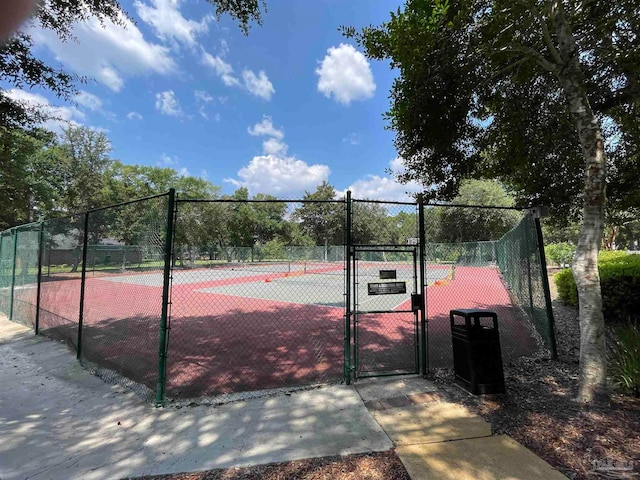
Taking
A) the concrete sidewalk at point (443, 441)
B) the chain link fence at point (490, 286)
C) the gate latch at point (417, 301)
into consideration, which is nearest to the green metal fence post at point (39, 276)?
the concrete sidewalk at point (443, 441)

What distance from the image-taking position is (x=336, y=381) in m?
4.41

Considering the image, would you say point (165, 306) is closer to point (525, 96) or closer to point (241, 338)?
point (241, 338)

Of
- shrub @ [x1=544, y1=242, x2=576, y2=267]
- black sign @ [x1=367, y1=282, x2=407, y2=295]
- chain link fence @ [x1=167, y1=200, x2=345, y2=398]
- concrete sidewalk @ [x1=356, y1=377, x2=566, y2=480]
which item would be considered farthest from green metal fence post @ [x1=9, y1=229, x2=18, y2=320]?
shrub @ [x1=544, y1=242, x2=576, y2=267]

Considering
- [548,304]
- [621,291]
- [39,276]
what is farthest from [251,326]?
[621,291]

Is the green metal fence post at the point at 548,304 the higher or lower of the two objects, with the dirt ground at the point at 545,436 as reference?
higher

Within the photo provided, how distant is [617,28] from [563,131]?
1.44m

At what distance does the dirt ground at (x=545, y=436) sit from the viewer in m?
2.48

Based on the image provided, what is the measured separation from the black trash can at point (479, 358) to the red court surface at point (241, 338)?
1.14m

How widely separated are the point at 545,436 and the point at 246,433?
2.66m

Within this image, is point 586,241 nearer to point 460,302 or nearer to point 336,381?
point 336,381

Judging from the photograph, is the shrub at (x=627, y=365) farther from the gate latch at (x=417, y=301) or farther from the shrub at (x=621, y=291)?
the shrub at (x=621, y=291)

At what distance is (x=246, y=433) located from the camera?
10.3 feet

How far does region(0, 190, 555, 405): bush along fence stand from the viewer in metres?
4.43

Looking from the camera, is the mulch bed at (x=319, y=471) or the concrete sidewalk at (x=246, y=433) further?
the concrete sidewalk at (x=246, y=433)
